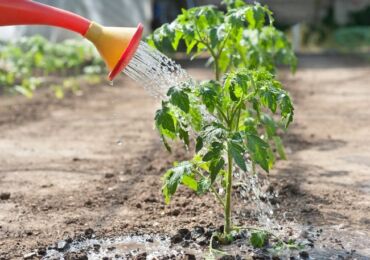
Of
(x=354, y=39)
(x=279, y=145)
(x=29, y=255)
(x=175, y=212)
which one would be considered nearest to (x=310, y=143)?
(x=279, y=145)

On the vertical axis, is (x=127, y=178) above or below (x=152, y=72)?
below

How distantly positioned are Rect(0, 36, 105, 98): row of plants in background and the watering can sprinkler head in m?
5.85

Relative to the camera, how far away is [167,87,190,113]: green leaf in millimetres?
3266

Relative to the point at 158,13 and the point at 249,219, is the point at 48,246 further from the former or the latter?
the point at 158,13

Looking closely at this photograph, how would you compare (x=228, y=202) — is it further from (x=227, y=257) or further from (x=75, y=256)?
(x=75, y=256)

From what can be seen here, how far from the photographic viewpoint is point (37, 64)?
1059cm

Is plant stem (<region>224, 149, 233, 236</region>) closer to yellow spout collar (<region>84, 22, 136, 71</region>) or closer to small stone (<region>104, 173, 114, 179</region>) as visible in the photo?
yellow spout collar (<region>84, 22, 136, 71</region>)

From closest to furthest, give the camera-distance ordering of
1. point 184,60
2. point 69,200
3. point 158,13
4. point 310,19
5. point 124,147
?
1. point 69,200
2. point 124,147
3. point 184,60
4. point 158,13
5. point 310,19

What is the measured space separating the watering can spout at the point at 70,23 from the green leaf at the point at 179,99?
0.26 meters

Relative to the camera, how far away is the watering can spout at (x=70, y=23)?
330cm

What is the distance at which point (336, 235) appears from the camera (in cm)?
382

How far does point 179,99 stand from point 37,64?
766cm

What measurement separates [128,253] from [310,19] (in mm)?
19311

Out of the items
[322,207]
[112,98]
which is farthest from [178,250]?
[112,98]
